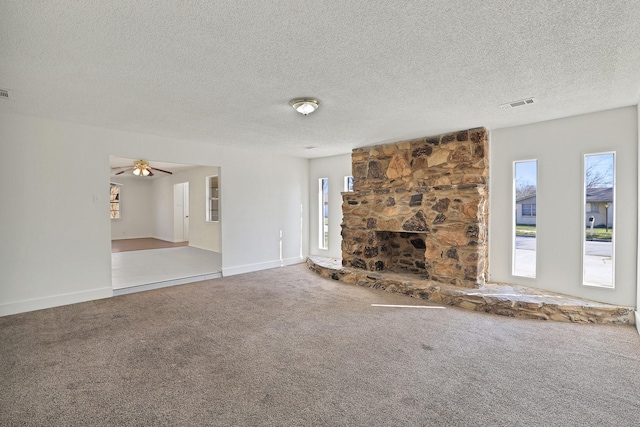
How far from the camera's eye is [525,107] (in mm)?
3600

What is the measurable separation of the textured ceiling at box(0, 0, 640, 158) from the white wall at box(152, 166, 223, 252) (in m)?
4.74

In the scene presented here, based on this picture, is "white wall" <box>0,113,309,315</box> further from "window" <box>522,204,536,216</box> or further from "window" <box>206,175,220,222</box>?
"window" <box>522,204,536,216</box>

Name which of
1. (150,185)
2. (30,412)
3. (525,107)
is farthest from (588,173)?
(150,185)

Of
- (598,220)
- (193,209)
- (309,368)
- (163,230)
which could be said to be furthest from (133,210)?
(598,220)

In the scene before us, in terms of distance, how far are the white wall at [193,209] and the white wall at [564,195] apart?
19.4ft

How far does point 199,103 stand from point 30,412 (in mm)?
2894

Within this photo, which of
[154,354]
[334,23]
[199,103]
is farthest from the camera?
[199,103]

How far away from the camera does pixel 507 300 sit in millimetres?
3805

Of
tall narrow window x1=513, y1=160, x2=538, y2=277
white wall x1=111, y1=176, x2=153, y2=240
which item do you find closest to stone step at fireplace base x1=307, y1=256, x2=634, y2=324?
tall narrow window x1=513, y1=160, x2=538, y2=277

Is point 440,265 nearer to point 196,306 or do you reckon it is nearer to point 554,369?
point 554,369

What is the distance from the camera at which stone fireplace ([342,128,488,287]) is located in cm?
442

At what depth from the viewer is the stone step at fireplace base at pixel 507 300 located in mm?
3479

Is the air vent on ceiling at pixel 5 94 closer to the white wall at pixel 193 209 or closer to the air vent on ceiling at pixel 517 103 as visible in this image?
the white wall at pixel 193 209

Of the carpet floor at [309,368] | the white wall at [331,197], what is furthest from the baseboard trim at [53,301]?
the white wall at [331,197]
